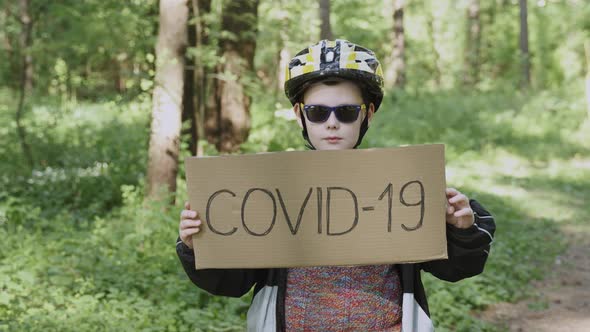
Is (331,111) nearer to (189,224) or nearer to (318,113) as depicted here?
(318,113)

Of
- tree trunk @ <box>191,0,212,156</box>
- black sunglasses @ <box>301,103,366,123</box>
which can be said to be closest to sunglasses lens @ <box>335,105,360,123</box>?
black sunglasses @ <box>301,103,366,123</box>

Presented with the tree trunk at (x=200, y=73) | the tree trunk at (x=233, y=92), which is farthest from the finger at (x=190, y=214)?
the tree trunk at (x=233, y=92)

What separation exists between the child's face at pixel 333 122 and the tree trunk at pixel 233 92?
23.2 ft

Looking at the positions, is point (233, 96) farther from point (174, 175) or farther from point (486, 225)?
point (486, 225)

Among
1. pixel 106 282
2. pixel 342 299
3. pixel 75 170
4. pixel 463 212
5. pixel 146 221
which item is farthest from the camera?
pixel 75 170

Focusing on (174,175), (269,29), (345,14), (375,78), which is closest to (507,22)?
(345,14)

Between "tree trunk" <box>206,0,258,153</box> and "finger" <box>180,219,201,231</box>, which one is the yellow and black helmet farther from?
"tree trunk" <box>206,0,258,153</box>

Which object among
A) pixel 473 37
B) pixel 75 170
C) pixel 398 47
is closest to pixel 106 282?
pixel 75 170

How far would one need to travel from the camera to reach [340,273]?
2264mm

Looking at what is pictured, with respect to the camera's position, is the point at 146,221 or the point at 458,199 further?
the point at 146,221

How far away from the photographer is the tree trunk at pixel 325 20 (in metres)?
9.72

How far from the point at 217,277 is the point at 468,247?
31.0 inches

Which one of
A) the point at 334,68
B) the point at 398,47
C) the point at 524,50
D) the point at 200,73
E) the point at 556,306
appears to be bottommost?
the point at 556,306

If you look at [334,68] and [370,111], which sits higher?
[334,68]
